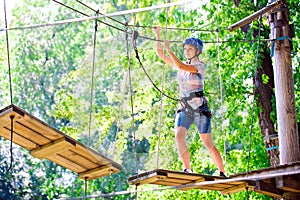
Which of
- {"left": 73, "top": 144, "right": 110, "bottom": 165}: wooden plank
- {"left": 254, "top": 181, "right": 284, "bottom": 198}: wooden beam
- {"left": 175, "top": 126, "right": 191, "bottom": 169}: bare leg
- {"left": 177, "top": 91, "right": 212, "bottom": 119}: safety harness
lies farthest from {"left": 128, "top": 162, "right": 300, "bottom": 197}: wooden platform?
{"left": 177, "top": 91, "right": 212, "bottom": 119}: safety harness

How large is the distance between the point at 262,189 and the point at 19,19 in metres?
10.2

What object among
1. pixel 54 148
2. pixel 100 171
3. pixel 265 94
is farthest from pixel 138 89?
pixel 54 148

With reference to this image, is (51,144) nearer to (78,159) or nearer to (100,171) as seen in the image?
(78,159)

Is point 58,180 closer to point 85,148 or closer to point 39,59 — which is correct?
point 39,59

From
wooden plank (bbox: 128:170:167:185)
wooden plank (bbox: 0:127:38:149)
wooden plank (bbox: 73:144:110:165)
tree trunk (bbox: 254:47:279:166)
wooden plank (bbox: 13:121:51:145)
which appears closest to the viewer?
wooden plank (bbox: 128:170:167:185)

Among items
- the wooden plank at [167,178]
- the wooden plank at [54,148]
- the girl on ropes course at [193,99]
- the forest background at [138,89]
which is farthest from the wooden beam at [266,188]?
the wooden plank at [54,148]

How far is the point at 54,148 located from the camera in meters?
5.18

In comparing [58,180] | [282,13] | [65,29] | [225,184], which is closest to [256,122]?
[282,13]

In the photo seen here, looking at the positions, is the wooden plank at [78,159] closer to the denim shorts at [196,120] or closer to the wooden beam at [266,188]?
the denim shorts at [196,120]

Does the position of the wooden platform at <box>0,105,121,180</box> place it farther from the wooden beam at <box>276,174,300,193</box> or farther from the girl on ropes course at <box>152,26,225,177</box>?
the wooden beam at <box>276,174,300,193</box>

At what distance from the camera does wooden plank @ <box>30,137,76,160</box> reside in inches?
198

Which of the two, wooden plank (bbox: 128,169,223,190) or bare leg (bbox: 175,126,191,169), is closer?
wooden plank (bbox: 128,169,223,190)

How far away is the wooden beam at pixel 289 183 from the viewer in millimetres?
5156

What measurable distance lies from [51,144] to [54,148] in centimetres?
6
